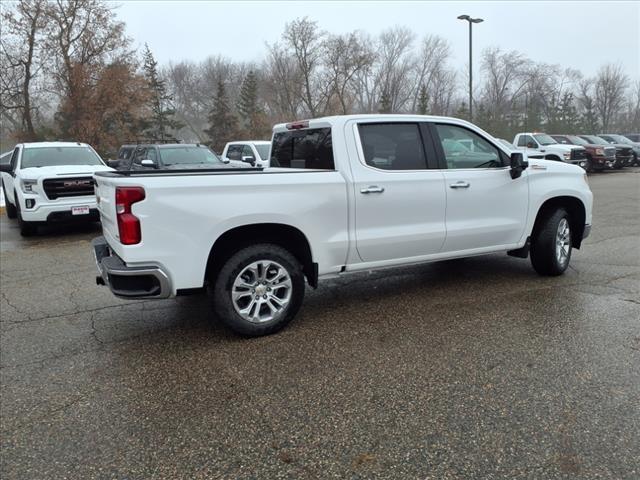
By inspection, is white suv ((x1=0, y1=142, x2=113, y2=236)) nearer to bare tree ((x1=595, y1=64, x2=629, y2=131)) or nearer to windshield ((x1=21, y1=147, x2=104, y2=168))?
windshield ((x1=21, y1=147, x2=104, y2=168))

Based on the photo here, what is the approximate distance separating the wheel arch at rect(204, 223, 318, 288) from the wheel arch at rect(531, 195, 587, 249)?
2.84m

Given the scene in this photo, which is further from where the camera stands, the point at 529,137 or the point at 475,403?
the point at 529,137

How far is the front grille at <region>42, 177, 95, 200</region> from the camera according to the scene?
360 inches

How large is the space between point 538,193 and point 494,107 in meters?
55.2

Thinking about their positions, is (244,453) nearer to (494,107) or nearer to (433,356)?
(433,356)

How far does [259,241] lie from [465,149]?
2423 mm

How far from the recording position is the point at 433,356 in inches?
150

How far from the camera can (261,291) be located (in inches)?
166

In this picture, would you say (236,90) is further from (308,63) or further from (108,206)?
(108,206)

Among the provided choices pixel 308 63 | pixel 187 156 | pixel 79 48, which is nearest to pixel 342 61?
pixel 308 63

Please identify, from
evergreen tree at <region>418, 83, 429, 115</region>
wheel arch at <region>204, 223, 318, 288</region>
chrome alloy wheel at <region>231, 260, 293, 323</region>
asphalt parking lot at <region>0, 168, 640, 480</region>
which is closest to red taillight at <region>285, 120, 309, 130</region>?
wheel arch at <region>204, 223, 318, 288</region>

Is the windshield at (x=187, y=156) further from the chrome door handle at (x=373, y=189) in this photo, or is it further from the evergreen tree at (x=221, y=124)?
the evergreen tree at (x=221, y=124)

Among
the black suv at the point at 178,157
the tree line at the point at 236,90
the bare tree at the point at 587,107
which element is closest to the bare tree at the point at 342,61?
the tree line at the point at 236,90

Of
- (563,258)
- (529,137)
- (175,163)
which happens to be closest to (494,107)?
(529,137)
